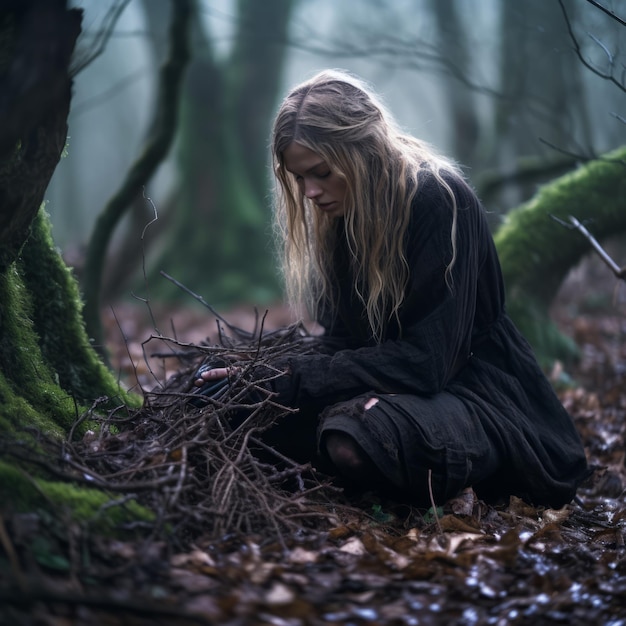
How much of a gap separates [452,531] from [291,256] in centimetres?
165

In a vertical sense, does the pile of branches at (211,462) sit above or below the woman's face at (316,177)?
below

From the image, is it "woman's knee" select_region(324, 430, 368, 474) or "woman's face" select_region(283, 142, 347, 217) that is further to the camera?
"woman's face" select_region(283, 142, 347, 217)

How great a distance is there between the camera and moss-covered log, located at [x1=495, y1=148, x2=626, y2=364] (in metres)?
5.71

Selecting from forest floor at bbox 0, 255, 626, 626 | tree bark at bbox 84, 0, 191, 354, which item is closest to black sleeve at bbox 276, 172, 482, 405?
forest floor at bbox 0, 255, 626, 626

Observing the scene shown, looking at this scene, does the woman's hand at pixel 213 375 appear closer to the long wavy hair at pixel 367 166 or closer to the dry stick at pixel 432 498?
the long wavy hair at pixel 367 166

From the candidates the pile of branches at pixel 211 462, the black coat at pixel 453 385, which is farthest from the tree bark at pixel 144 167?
the black coat at pixel 453 385

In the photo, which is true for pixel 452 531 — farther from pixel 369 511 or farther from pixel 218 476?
pixel 218 476

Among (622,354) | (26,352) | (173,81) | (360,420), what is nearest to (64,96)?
(26,352)

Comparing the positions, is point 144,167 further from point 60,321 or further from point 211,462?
point 211,462

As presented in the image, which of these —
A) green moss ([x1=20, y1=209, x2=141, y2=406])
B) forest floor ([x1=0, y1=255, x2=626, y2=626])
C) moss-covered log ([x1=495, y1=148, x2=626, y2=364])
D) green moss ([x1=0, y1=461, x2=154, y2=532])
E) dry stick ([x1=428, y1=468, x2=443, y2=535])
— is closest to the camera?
forest floor ([x1=0, y1=255, x2=626, y2=626])

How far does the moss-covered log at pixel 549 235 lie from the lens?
5.71m

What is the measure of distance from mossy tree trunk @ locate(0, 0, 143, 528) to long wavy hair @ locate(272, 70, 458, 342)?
3.42 feet

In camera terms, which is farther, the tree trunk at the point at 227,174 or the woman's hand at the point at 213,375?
the tree trunk at the point at 227,174

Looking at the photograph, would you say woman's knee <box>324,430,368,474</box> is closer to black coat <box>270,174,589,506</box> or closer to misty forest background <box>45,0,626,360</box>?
black coat <box>270,174,589,506</box>
